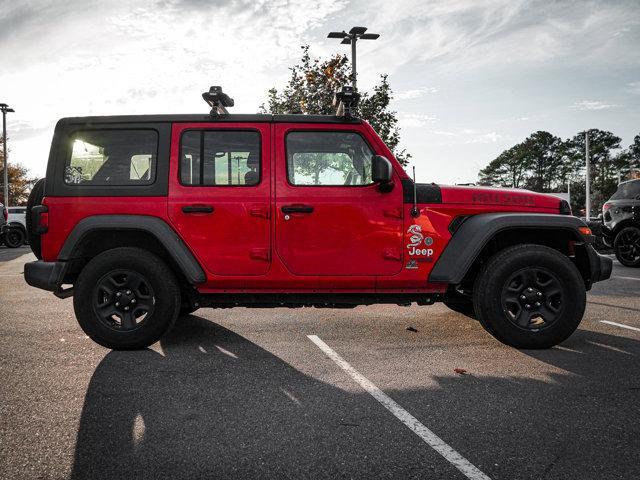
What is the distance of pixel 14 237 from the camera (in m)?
21.4

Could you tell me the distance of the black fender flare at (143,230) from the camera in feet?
14.7

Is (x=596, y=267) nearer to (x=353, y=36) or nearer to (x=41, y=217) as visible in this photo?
(x=41, y=217)

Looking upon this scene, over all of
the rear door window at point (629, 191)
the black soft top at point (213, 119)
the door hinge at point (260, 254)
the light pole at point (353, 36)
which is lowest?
the door hinge at point (260, 254)

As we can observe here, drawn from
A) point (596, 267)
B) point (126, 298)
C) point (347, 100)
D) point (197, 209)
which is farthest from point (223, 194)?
point (596, 267)

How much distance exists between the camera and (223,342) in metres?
4.95

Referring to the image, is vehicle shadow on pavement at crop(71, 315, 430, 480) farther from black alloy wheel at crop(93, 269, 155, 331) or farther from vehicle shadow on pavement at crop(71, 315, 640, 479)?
black alloy wheel at crop(93, 269, 155, 331)

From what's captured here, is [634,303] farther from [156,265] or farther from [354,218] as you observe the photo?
[156,265]

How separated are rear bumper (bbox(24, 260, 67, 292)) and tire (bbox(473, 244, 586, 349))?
11.9 feet

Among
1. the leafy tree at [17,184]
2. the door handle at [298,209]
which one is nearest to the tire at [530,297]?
the door handle at [298,209]

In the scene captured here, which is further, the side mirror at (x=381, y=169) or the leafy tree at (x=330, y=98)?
the leafy tree at (x=330, y=98)

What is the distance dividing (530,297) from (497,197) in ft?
3.03

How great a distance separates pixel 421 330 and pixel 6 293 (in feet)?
21.1

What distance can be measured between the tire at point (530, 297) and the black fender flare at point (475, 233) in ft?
0.78

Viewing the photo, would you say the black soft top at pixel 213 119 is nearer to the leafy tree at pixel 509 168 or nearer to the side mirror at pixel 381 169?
the side mirror at pixel 381 169
